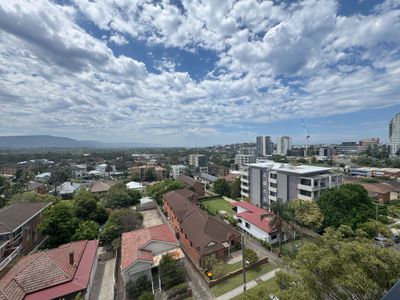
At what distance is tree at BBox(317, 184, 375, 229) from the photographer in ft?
80.9

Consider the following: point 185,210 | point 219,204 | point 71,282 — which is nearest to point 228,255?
point 185,210

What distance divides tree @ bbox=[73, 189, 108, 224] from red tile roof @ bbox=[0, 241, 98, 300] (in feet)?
44.0

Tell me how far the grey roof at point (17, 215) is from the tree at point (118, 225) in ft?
29.7

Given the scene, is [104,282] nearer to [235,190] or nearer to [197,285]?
[197,285]

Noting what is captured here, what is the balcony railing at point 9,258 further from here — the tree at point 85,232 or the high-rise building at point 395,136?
the high-rise building at point 395,136

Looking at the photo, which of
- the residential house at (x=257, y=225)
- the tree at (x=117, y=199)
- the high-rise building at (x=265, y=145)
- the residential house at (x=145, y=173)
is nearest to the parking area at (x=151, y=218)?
the tree at (x=117, y=199)

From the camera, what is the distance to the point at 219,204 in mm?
44406

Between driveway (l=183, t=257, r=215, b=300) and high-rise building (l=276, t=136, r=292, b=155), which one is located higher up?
high-rise building (l=276, t=136, r=292, b=155)

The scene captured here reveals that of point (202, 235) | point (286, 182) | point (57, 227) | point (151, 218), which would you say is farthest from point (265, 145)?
point (57, 227)

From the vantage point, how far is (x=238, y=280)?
60.0 feet

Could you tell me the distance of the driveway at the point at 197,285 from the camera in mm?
16656

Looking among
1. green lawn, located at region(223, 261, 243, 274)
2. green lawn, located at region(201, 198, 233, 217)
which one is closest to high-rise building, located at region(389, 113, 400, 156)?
green lawn, located at region(201, 198, 233, 217)

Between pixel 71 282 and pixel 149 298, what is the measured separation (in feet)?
20.6

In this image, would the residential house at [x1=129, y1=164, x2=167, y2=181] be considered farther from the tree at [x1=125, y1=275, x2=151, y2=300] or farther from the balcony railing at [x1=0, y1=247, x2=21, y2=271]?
the tree at [x1=125, y1=275, x2=151, y2=300]
